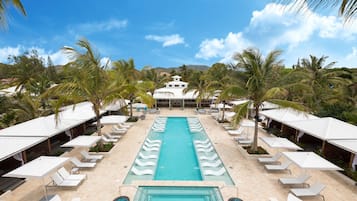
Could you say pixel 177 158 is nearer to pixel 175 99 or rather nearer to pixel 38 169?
pixel 38 169

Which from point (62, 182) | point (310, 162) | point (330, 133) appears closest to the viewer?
point (310, 162)

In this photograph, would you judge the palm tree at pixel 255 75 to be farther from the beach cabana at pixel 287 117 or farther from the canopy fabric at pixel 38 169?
the canopy fabric at pixel 38 169

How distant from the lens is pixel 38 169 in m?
6.41

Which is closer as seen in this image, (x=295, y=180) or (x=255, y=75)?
(x=295, y=180)

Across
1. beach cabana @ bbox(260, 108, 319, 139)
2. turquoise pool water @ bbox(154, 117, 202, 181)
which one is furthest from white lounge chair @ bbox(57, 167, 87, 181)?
beach cabana @ bbox(260, 108, 319, 139)

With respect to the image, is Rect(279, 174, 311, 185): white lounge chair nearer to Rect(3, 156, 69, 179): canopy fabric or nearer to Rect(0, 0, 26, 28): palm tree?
Rect(3, 156, 69, 179): canopy fabric

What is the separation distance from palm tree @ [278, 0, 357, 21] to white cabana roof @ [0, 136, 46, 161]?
9571 millimetres

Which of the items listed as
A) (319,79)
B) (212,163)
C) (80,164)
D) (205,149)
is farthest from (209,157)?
(319,79)

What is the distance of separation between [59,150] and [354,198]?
1407 cm

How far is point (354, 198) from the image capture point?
6871 mm

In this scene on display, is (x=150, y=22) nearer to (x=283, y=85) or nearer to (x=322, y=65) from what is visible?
(x=283, y=85)

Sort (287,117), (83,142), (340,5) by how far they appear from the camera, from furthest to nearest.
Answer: (287,117)
(83,142)
(340,5)

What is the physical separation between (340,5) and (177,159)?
979 centimetres

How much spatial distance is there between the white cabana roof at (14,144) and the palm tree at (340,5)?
377 inches
